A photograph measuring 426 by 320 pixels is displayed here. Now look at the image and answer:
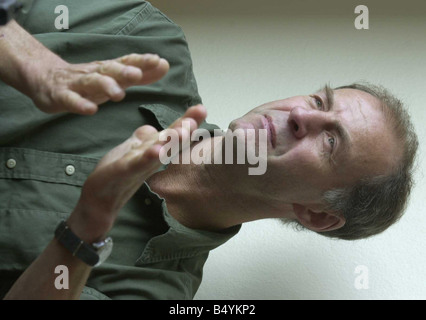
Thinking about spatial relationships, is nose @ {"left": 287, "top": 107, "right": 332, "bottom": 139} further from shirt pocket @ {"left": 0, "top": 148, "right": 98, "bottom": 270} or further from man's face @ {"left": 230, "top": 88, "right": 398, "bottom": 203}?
shirt pocket @ {"left": 0, "top": 148, "right": 98, "bottom": 270}

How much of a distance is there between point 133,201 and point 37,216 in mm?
171

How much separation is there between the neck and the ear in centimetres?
2

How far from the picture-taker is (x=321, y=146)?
3.26 feet

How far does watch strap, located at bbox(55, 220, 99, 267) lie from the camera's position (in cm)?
72

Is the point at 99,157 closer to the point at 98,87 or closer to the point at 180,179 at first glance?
the point at 180,179

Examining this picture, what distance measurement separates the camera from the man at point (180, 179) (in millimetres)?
929

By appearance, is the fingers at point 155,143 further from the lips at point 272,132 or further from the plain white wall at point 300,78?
the plain white wall at point 300,78

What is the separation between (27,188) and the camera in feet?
3.05

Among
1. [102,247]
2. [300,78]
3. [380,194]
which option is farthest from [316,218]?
[102,247]

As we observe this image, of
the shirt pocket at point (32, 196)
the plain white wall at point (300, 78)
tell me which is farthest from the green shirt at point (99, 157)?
the plain white wall at point (300, 78)

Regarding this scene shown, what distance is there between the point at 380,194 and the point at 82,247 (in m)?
0.56

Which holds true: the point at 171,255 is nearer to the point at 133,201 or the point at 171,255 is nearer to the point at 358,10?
the point at 133,201

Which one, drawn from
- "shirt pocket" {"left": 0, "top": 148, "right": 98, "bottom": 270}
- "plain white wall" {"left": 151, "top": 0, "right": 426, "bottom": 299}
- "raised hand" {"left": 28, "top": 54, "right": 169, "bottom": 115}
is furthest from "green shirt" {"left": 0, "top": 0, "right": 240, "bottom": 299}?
"raised hand" {"left": 28, "top": 54, "right": 169, "bottom": 115}
